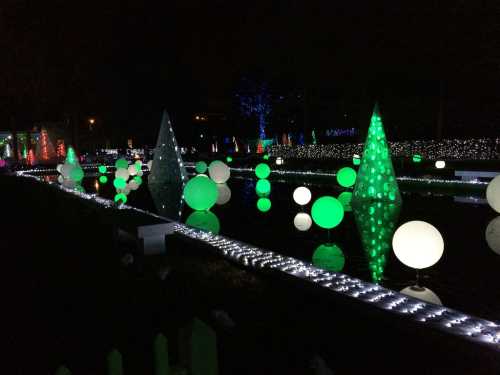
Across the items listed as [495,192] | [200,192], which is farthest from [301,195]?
[495,192]

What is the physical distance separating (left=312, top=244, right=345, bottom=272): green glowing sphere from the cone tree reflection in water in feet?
1.49

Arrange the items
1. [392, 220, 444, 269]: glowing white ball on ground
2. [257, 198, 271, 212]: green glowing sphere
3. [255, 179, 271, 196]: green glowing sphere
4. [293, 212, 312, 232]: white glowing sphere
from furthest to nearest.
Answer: [255, 179, 271, 196]: green glowing sphere < [257, 198, 271, 212]: green glowing sphere < [293, 212, 312, 232]: white glowing sphere < [392, 220, 444, 269]: glowing white ball on ground

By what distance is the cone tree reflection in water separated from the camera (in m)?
7.51

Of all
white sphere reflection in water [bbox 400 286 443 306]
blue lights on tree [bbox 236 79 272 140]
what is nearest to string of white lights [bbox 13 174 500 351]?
white sphere reflection in water [bbox 400 286 443 306]

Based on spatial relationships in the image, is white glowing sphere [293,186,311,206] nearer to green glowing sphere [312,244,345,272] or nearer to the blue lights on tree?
green glowing sphere [312,244,345,272]

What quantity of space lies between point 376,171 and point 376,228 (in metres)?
3.15

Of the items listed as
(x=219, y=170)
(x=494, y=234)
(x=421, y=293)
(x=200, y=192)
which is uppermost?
(x=219, y=170)

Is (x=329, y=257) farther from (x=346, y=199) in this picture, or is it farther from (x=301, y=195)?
(x=346, y=199)

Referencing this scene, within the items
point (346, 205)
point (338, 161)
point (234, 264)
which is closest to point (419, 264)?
point (234, 264)

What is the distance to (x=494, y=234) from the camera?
9.13 metres

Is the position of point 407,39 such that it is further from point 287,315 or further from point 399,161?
point 287,315

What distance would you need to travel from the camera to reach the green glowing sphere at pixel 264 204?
13103mm

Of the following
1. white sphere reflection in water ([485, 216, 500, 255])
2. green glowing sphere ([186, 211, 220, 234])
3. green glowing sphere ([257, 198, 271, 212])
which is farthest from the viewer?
green glowing sphere ([257, 198, 271, 212])

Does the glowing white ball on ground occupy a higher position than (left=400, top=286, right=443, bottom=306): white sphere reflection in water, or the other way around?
the glowing white ball on ground
